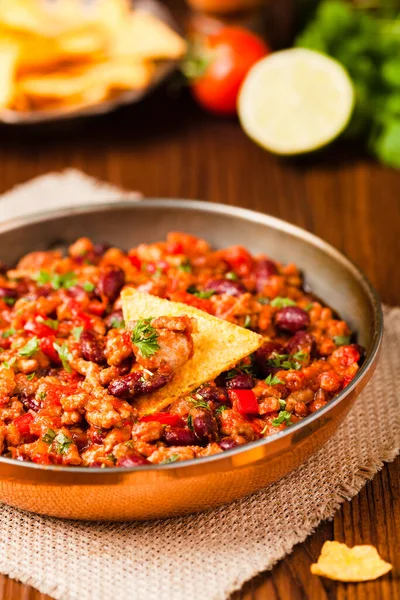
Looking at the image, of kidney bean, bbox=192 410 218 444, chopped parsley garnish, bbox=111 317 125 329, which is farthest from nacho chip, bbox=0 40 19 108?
kidney bean, bbox=192 410 218 444

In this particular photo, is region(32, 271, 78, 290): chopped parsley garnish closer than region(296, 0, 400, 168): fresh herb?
Yes

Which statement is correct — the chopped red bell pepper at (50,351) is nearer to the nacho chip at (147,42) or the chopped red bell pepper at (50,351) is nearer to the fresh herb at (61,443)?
the fresh herb at (61,443)

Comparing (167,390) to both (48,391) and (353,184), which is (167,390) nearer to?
(48,391)

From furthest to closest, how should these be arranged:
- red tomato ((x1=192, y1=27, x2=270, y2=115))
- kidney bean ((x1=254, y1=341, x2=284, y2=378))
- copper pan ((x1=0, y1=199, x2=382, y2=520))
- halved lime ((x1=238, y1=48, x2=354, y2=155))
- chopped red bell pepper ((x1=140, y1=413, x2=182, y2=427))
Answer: red tomato ((x1=192, y1=27, x2=270, y2=115)) → halved lime ((x1=238, y1=48, x2=354, y2=155)) → kidney bean ((x1=254, y1=341, x2=284, y2=378)) → chopped red bell pepper ((x1=140, y1=413, x2=182, y2=427)) → copper pan ((x1=0, y1=199, x2=382, y2=520))

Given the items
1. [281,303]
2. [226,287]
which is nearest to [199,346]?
[226,287]

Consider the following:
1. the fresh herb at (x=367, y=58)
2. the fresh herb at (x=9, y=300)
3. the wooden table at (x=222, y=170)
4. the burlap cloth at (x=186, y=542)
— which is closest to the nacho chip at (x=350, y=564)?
the burlap cloth at (x=186, y=542)

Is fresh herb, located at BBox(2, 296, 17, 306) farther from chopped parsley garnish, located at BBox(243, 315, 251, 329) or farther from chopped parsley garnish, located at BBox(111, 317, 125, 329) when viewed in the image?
chopped parsley garnish, located at BBox(243, 315, 251, 329)
